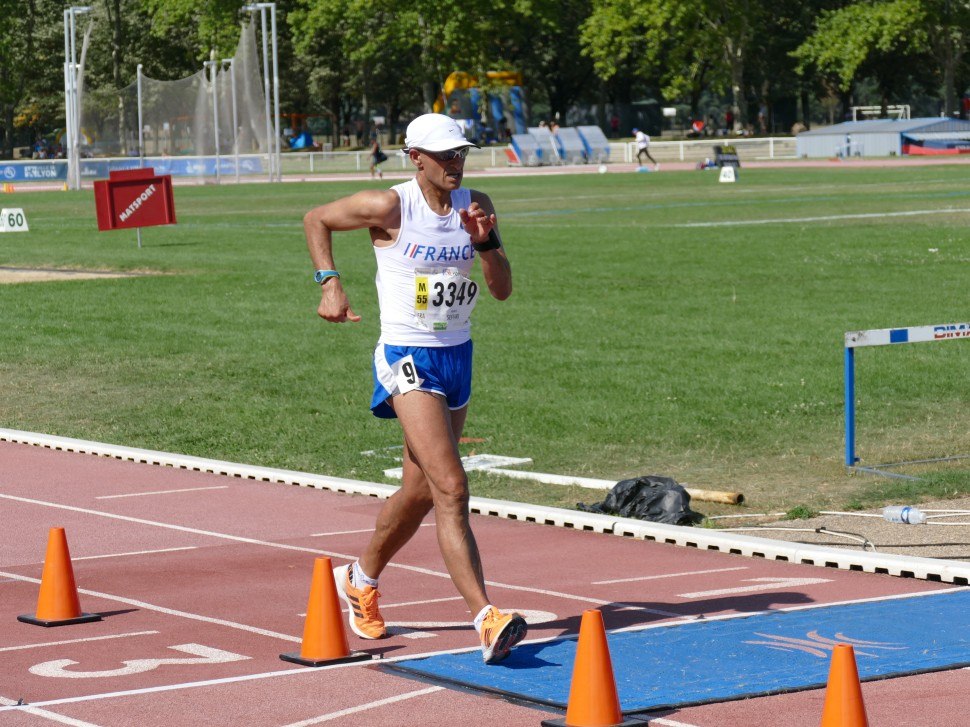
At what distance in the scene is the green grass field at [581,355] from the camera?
13281 millimetres

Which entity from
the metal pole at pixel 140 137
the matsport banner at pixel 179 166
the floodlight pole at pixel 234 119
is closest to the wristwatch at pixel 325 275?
the floodlight pole at pixel 234 119

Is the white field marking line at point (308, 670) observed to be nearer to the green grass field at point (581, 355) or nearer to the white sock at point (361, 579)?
the white sock at point (361, 579)

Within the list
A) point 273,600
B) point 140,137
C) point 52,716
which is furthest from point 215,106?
point 52,716

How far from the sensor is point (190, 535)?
10.4 m

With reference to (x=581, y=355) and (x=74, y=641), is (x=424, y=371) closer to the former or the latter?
(x=74, y=641)

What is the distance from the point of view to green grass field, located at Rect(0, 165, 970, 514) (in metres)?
13.3

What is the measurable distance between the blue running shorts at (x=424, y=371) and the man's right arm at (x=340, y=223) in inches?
9.5

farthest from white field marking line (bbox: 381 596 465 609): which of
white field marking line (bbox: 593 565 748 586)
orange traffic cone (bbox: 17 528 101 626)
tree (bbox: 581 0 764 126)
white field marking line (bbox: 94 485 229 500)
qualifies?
tree (bbox: 581 0 764 126)

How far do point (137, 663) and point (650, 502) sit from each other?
4.11 metres

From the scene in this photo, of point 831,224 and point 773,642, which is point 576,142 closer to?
point 831,224

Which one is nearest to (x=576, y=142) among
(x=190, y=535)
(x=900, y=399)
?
(x=900, y=399)

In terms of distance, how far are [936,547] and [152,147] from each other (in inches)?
2366

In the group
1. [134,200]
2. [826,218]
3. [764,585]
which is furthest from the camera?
[826,218]

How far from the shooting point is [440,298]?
737cm
